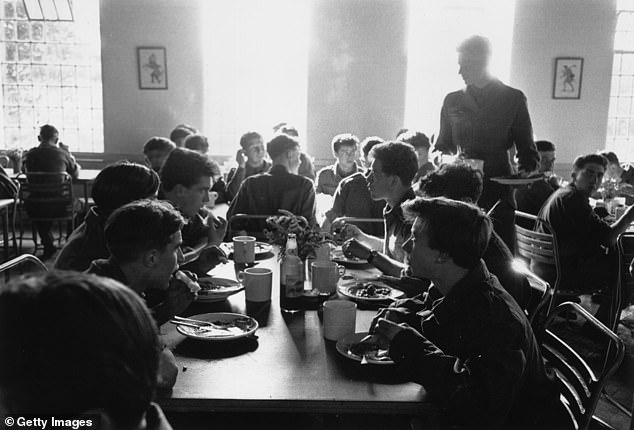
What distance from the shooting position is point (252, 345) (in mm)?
1693

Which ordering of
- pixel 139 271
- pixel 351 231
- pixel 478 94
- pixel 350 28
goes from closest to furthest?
pixel 139 271
pixel 351 231
pixel 478 94
pixel 350 28

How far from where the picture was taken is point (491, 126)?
3.41 metres

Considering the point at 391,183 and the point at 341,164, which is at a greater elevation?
the point at 391,183

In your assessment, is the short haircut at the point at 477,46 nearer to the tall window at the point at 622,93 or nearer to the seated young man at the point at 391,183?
the seated young man at the point at 391,183

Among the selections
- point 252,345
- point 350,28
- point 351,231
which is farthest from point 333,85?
point 252,345

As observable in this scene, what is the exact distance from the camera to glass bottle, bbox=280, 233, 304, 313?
6.72ft

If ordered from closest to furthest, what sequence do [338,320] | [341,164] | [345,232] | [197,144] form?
[338,320]
[345,232]
[197,144]
[341,164]

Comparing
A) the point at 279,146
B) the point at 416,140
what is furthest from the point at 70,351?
the point at 416,140

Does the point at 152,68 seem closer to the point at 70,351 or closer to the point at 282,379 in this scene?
the point at 282,379

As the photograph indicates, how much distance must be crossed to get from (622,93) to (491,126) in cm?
621

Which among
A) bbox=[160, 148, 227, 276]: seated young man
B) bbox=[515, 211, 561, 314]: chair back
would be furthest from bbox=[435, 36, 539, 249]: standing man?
bbox=[160, 148, 227, 276]: seated young man

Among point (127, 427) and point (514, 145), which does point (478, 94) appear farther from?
point (127, 427)

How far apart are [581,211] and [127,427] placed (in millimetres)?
3433

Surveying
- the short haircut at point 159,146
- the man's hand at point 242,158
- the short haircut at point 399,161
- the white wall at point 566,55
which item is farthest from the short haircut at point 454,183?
the white wall at point 566,55
